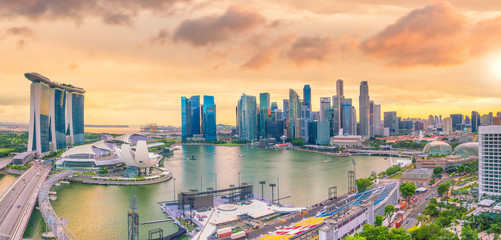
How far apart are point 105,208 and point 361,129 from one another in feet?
175

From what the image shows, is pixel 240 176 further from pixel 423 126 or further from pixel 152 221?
pixel 423 126

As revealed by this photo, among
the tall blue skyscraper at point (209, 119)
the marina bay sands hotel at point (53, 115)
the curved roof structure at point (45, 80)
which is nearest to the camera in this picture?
the curved roof structure at point (45, 80)

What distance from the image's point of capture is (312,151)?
45.2 m

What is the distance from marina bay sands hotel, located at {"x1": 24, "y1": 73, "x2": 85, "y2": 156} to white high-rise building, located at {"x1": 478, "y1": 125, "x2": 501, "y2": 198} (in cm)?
3449

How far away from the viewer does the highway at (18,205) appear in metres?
10.8

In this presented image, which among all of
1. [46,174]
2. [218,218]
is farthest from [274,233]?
[46,174]

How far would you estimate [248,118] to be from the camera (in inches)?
2482

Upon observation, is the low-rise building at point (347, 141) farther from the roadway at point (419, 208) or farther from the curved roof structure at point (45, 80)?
the curved roof structure at point (45, 80)

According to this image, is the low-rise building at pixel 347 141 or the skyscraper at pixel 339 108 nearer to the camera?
the low-rise building at pixel 347 141

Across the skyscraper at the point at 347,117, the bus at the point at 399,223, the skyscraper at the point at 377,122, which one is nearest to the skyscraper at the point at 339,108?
the skyscraper at the point at 347,117

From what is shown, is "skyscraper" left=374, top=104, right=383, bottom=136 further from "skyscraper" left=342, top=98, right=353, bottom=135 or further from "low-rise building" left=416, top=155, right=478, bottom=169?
"low-rise building" left=416, top=155, right=478, bottom=169

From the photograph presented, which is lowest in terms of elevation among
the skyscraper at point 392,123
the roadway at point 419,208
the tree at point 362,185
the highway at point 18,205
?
the roadway at point 419,208

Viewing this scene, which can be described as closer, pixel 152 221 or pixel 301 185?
pixel 152 221

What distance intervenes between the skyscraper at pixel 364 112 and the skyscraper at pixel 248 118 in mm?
19421
